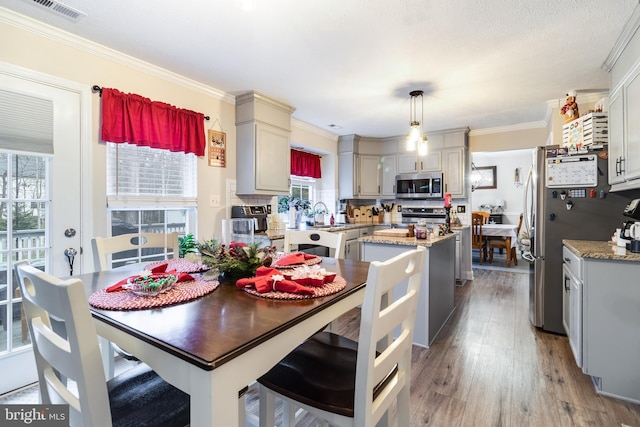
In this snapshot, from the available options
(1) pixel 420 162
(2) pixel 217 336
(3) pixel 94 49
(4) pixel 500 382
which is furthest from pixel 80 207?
(1) pixel 420 162

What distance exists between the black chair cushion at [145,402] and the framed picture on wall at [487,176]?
27.0 feet

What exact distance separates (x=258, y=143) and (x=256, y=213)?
2.52 feet

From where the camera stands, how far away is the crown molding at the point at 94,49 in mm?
1944

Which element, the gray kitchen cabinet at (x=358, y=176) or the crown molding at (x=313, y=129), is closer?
Result: the crown molding at (x=313, y=129)

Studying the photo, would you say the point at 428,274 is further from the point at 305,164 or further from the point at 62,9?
the point at 62,9

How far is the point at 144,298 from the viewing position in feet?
3.33

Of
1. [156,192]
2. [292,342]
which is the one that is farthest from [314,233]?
[156,192]

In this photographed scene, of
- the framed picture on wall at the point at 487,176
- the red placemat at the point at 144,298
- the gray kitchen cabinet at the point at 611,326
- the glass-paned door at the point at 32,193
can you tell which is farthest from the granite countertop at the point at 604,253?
the framed picture on wall at the point at 487,176

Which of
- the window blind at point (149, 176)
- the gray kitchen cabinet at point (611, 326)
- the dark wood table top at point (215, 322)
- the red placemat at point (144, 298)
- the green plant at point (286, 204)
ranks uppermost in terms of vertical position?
the window blind at point (149, 176)

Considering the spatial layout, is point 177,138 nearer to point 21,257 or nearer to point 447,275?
point 21,257

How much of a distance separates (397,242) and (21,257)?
2.66m

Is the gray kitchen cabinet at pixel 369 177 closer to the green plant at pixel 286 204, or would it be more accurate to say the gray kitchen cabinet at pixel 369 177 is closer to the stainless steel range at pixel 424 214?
the stainless steel range at pixel 424 214

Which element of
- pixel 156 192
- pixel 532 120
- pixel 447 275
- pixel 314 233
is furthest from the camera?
pixel 532 120

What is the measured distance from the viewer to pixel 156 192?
2.76m
